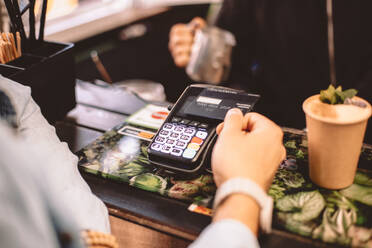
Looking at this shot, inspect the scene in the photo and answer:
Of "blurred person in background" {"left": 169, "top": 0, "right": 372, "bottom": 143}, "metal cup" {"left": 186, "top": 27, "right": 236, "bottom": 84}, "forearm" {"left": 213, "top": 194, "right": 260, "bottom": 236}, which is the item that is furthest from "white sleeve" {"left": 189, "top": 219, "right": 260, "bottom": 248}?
"metal cup" {"left": 186, "top": 27, "right": 236, "bottom": 84}

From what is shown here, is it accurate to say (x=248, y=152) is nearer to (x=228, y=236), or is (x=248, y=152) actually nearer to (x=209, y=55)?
(x=228, y=236)

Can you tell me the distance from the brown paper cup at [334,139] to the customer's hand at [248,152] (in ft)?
0.21

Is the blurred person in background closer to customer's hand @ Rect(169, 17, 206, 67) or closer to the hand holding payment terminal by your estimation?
customer's hand @ Rect(169, 17, 206, 67)

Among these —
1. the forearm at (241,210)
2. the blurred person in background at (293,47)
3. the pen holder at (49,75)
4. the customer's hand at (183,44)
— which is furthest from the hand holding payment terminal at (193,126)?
the customer's hand at (183,44)

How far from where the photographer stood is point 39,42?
963 millimetres

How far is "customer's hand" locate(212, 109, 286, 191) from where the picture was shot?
57 cm

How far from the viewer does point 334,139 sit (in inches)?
23.2

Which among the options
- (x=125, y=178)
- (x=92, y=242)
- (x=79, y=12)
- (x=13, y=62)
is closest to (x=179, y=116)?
(x=125, y=178)

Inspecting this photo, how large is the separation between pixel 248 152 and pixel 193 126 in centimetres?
19

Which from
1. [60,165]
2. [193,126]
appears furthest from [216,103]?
[60,165]

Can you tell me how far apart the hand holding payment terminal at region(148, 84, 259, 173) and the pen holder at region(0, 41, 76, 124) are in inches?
13.7

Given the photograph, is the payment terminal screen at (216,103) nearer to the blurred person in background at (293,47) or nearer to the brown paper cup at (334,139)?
the brown paper cup at (334,139)

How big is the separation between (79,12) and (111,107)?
1401 millimetres

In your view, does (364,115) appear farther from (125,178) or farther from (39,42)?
(39,42)
